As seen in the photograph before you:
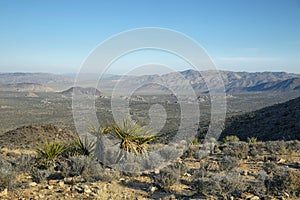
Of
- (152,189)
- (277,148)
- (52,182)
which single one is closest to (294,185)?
(152,189)

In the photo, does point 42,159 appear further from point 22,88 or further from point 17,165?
point 22,88

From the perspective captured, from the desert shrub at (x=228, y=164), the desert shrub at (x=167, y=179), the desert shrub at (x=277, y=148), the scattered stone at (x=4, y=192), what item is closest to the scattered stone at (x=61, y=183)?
the scattered stone at (x=4, y=192)

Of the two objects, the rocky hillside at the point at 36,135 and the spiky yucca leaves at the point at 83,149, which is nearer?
the spiky yucca leaves at the point at 83,149

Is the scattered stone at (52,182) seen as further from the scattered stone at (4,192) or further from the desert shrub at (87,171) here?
the scattered stone at (4,192)

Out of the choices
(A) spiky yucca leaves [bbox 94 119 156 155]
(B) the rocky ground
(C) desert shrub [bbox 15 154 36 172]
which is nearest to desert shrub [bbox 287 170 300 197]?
(B) the rocky ground

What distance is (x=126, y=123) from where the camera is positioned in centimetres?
897

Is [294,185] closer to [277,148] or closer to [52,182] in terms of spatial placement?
[52,182]

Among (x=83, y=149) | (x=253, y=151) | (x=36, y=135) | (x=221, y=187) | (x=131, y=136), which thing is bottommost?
(x=36, y=135)

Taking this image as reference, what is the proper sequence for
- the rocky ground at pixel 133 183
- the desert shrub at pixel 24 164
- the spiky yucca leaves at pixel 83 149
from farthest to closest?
the spiky yucca leaves at pixel 83 149
the desert shrub at pixel 24 164
the rocky ground at pixel 133 183

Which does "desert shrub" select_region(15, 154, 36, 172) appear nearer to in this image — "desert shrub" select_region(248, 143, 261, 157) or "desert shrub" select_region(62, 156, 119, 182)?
"desert shrub" select_region(62, 156, 119, 182)

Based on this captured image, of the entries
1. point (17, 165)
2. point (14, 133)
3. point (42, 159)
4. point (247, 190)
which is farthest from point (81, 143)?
point (14, 133)

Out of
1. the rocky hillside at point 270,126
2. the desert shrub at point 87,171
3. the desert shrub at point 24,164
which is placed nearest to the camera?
the desert shrub at point 87,171

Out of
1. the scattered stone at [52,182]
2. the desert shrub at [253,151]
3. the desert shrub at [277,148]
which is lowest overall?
the desert shrub at [253,151]

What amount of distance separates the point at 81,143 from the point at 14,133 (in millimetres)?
16543
